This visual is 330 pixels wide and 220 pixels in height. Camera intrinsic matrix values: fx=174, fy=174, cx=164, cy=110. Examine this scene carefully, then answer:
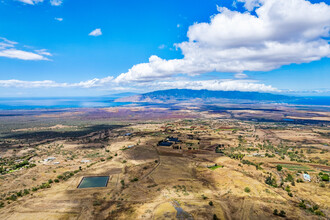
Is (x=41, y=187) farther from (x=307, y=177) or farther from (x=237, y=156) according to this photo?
(x=307, y=177)


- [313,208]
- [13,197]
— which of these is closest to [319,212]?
[313,208]

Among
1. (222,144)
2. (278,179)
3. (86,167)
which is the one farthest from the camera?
(222,144)

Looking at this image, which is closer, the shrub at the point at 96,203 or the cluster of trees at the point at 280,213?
the cluster of trees at the point at 280,213

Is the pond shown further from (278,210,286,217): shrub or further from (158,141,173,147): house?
(158,141,173,147): house

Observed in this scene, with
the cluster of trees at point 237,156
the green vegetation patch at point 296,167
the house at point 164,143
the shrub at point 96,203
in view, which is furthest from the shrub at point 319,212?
the house at point 164,143

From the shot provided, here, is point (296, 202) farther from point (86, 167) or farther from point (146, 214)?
point (86, 167)

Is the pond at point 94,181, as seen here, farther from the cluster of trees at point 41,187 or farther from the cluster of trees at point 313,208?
the cluster of trees at point 313,208

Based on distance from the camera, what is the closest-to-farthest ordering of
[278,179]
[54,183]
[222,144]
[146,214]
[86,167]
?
[146,214]
[54,183]
[278,179]
[86,167]
[222,144]

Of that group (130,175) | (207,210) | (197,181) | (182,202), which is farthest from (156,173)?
(207,210)
